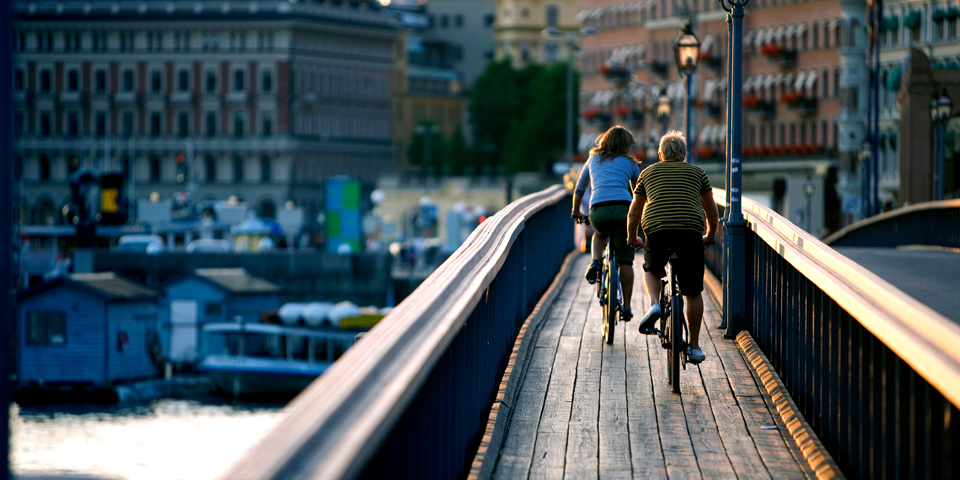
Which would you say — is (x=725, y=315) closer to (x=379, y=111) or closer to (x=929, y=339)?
(x=929, y=339)

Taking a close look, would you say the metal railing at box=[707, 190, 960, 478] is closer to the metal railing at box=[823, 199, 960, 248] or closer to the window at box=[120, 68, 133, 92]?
the metal railing at box=[823, 199, 960, 248]

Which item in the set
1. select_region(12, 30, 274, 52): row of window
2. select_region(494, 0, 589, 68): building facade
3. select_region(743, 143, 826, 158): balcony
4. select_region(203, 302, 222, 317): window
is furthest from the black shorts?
select_region(494, 0, 589, 68): building facade

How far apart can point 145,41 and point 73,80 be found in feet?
23.4

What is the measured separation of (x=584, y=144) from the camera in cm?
11456

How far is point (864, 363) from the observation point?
22.7 feet

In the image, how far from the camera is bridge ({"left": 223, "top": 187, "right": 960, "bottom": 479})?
15.0 feet

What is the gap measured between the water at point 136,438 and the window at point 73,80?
85.7m

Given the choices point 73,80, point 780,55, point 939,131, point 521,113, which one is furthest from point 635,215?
point 521,113

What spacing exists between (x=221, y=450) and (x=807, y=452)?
47.9 meters

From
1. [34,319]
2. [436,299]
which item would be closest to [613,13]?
[34,319]

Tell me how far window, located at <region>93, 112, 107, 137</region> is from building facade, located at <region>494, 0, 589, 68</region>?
42.7m

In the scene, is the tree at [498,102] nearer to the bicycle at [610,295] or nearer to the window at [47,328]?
the window at [47,328]

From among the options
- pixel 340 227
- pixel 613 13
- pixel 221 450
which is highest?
pixel 613 13

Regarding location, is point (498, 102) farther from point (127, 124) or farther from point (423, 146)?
point (127, 124)
